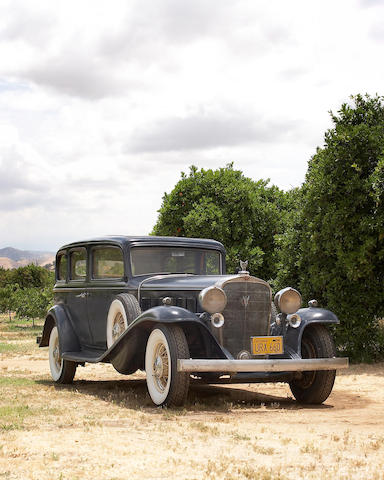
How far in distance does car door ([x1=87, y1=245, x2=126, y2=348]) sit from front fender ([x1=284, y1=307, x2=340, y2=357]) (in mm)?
2225

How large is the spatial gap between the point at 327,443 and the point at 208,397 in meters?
3.38

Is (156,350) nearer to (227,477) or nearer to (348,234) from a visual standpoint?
(227,477)

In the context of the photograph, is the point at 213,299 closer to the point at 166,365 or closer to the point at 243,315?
the point at 243,315

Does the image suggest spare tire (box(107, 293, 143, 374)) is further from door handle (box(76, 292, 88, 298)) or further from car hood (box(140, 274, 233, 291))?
door handle (box(76, 292, 88, 298))

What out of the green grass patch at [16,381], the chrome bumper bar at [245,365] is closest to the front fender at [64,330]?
the green grass patch at [16,381]

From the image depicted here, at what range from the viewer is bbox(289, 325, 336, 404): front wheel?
26.9 ft

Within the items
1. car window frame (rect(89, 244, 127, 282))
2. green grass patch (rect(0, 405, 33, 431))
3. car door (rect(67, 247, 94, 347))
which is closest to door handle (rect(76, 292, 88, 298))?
car door (rect(67, 247, 94, 347))

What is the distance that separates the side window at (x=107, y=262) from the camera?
30.3 ft

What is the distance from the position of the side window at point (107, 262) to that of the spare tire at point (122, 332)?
58 cm

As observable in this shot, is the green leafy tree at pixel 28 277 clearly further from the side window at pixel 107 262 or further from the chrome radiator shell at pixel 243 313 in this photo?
the chrome radiator shell at pixel 243 313

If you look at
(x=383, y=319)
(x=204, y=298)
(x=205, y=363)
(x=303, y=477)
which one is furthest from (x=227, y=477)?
(x=383, y=319)

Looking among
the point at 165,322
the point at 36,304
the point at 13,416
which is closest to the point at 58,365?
the point at 165,322

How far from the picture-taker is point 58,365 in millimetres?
10469

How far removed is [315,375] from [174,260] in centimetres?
248
